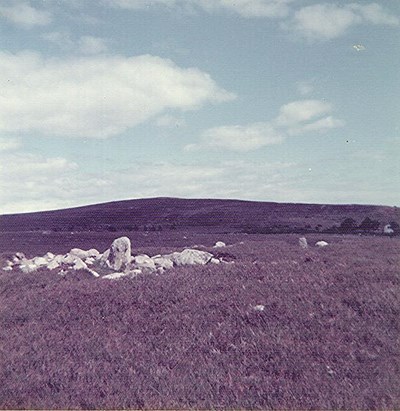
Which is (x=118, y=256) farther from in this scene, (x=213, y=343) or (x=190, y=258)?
(x=213, y=343)

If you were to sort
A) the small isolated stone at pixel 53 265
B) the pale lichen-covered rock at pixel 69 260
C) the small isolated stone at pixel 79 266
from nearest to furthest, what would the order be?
the small isolated stone at pixel 79 266 → the small isolated stone at pixel 53 265 → the pale lichen-covered rock at pixel 69 260

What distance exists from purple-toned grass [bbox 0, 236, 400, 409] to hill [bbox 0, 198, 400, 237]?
4618cm

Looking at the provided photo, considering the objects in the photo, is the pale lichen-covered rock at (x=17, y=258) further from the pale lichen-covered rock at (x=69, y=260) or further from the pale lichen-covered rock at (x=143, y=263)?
the pale lichen-covered rock at (x=143, y=263)

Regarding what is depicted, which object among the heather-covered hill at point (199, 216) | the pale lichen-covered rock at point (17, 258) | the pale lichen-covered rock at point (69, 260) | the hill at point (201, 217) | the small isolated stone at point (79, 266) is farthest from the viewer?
the heather-covered hill at point (199, 216)

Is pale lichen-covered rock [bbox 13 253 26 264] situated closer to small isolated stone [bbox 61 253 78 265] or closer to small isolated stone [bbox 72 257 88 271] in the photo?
small isolated stone [bbox 61 253 78 265]

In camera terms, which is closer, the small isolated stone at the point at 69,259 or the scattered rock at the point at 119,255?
the scattered rock at the point at 119,255

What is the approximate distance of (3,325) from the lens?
11633 mm

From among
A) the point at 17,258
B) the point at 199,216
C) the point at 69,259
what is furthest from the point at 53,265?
the point at 199,216

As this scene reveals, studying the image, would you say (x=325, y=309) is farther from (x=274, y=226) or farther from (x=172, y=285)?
(x=274, y=226)

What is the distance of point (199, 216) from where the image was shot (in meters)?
79.4

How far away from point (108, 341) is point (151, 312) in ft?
6.80

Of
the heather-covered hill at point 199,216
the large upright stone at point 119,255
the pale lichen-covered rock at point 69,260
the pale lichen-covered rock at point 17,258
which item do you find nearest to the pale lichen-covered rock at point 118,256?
the large upright stone at point 119,255

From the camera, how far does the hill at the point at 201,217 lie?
65.7 m

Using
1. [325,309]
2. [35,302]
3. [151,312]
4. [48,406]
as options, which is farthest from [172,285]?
[48,406]
